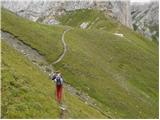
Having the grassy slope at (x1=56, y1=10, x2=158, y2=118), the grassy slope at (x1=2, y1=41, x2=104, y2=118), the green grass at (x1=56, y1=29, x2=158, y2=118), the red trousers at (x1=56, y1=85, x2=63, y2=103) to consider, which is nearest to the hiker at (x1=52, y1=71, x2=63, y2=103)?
the red trousers at (x1=56, y1=85, x2=63, y2=103)

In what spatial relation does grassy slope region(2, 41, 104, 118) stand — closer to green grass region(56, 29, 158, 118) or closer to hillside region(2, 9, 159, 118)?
hillside region(2, 9, 159, 118)

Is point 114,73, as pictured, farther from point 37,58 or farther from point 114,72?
point 37,58

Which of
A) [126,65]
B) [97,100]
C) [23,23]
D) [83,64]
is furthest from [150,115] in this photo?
[23,23]

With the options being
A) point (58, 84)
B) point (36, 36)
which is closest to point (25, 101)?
point (58, 84)

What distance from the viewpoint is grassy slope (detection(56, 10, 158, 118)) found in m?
66.8

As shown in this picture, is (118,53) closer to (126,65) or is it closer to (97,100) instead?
(126,65)

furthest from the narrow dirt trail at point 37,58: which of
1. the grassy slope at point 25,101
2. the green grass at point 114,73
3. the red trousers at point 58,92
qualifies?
the red trousers at point 58,92

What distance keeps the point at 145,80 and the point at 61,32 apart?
29151mm

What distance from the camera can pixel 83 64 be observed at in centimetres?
7825

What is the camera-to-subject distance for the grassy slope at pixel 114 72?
219 ft

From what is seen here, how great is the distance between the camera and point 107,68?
82.2 m

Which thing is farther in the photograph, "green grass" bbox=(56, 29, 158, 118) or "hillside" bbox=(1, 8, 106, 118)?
"green grass" bbox=(56, 29, 158, 118)

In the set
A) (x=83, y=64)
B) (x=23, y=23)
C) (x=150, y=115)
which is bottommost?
(x=150, y=115)

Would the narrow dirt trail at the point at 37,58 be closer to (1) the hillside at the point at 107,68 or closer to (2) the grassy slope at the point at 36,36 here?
(1) the hillside at the point at 107,68
